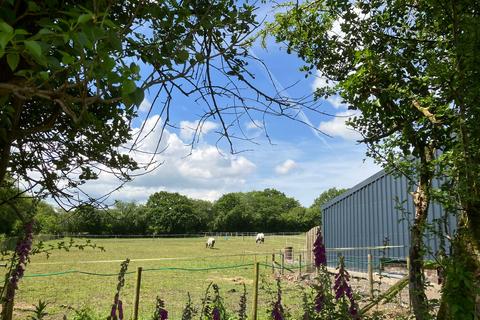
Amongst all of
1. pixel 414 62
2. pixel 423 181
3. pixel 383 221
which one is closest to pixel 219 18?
pixel 414 62

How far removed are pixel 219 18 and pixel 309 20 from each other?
371 centimetres

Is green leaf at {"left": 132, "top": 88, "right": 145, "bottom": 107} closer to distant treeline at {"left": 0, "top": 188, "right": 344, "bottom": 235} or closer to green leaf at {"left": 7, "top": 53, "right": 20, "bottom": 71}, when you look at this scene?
green leaf at {"left": 7, "top": 53, "right": 20, "bottom": 71}

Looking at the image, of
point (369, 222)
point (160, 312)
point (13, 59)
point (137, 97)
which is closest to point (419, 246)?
point (160, 312)

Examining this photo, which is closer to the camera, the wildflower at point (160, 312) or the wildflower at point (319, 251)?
the wildflower at point (319, 251)

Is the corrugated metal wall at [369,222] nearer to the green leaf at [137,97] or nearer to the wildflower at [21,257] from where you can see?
the wildflower at [21,257]

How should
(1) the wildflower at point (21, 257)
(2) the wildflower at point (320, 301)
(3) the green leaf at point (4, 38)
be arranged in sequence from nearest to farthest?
(3) the green leaf at point (4, 38) < (1) the wildflower at point (21, 257) < (2) the wildflower at point (320, 301)

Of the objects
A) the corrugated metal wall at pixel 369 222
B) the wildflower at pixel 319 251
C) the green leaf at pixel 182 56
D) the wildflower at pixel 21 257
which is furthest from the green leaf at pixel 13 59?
the corrugated metal wall at pixel 369 222

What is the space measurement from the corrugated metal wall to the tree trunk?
8.02 m


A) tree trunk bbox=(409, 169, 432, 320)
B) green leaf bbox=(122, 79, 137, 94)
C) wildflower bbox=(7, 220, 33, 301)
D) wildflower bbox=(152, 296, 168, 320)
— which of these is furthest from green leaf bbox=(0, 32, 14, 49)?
tree trunk bbox=(409, 169, 432, 320)

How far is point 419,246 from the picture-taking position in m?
4.07

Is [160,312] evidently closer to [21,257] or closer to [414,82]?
[21,257]

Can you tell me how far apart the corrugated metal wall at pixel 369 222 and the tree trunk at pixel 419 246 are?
8.02m

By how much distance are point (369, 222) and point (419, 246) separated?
1425cm

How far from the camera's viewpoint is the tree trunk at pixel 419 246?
141 inches
